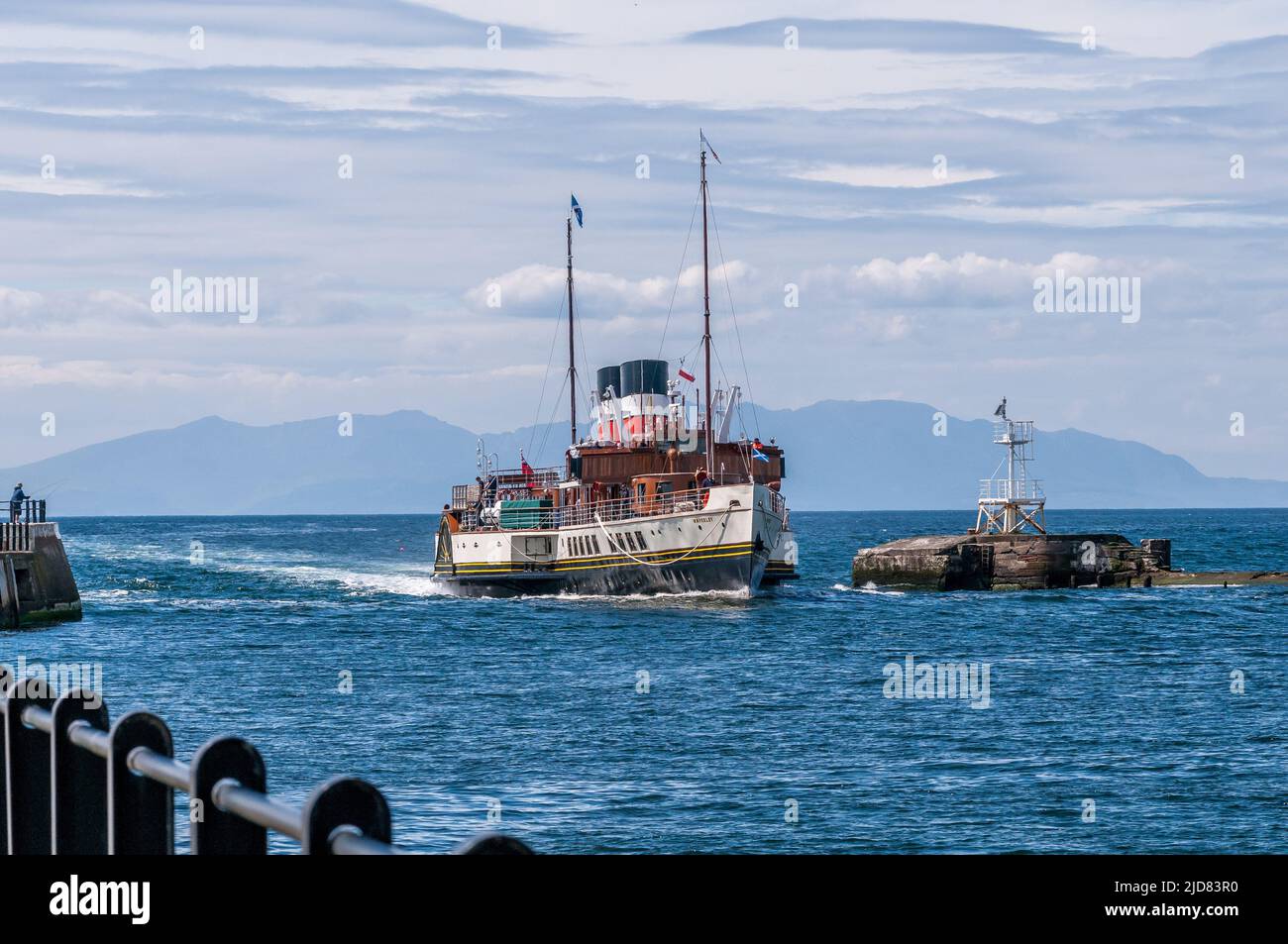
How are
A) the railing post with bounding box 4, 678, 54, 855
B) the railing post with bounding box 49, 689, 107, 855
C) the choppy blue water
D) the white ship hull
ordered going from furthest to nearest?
1. the white ship hull
2. the choppy blue water
3. the railing post with bounding box 4, 678, 54, 855
4. the railing post with bounding box 49, 689, 107, 855

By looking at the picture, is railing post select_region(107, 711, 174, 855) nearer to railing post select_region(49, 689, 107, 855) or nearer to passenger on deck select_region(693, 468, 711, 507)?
railing post select_region(49, 689, 107, 855)

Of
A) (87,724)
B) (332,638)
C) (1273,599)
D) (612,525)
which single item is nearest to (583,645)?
(332,638)

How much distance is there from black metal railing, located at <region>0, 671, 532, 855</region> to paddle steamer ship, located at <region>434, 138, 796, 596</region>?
60.2 meters

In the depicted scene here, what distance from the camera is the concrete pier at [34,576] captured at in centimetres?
5503

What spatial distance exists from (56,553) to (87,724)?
185 feet

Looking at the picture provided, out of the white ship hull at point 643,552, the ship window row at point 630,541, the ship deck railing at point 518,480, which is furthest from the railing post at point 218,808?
the ship deck railing at point 518,480

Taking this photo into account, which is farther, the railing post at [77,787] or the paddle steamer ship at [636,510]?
the paddle steamer ship at [636,510]

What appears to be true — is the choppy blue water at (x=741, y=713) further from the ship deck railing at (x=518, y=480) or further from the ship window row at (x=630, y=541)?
the ship deck railing at (x=518, y=480)

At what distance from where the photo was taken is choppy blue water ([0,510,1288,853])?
81.7 ft

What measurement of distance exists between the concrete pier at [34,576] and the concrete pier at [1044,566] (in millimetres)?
45937

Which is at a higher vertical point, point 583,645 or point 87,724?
point 87,724

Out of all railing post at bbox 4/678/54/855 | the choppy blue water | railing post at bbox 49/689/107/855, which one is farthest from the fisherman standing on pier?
railing post at bbox 49/689/107/855
